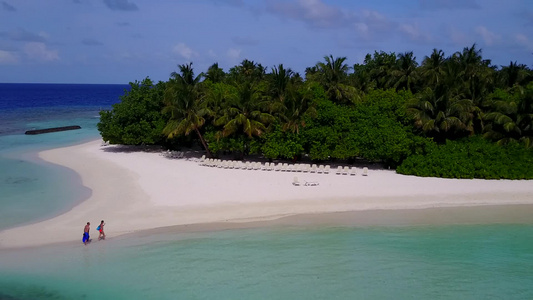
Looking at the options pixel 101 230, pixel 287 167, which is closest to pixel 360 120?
pixel 287 167

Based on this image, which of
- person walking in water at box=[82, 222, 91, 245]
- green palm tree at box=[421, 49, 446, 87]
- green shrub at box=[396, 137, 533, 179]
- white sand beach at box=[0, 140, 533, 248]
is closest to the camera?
person walking in water at box=[82, 222, 91, 245]

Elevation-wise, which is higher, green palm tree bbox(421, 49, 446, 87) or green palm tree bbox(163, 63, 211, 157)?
green palm tree bbox(421, 49, 446, 87)

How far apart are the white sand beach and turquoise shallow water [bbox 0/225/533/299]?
1.71 m

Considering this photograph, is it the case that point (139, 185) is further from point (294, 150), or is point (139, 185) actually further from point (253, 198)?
point (294, 150)

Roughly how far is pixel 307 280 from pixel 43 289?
30.0ft

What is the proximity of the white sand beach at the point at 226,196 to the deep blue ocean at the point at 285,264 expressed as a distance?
1273 mm

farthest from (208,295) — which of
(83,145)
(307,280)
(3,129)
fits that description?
(3,129)

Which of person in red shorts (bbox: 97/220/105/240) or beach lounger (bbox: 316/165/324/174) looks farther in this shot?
beach lounger (bbox: 316/165/324/174)

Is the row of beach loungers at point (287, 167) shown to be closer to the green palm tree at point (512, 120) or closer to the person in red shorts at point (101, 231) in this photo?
the green palm tree at point (512, 120)

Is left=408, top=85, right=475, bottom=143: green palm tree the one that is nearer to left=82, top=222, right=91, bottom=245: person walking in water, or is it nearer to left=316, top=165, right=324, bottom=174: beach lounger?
left=316, top=165, right=324, bottom=174: beach lounger

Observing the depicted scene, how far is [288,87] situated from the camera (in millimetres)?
32469

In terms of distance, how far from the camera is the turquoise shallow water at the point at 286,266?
1488 centimetres

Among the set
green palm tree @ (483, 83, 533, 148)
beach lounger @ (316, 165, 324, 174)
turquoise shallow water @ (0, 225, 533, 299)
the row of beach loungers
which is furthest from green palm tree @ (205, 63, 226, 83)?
turquoise shallow water @ (0, 225, 533, 299)

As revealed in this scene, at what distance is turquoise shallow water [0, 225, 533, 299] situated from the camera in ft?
48.8
